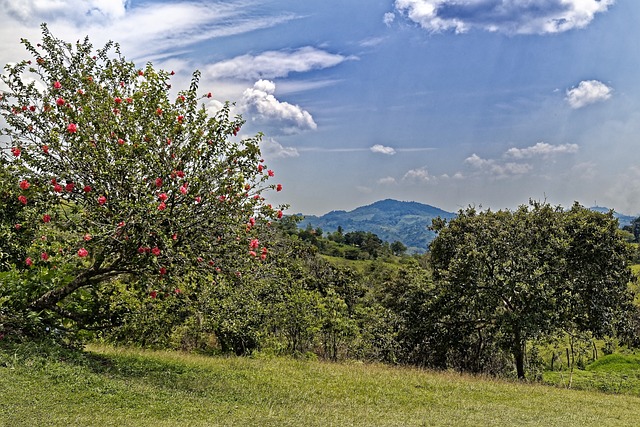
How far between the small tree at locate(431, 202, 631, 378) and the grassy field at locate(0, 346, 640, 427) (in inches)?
131

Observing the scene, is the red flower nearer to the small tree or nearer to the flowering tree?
the flowering tree

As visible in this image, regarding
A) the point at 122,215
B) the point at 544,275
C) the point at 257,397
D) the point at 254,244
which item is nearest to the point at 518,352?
the point at 544,275

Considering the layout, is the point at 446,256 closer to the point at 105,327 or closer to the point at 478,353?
the point at 478,353

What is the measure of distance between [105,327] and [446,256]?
53.9 ft

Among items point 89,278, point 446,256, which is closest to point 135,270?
point 89,278

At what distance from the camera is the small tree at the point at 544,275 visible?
19359 millimetres


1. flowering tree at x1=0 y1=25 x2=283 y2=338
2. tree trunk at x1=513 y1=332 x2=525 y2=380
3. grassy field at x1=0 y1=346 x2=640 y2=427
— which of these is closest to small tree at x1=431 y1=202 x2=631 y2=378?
tree trunk at x1=513 y1=332 x2=525 y2=380

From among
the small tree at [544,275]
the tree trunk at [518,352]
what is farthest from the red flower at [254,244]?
the tree trunk at [518,352]

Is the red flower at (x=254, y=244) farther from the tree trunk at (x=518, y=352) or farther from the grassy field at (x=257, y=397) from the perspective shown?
the tree trunk at (x=518, y=352)

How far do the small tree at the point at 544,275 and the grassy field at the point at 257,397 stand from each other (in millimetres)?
3318

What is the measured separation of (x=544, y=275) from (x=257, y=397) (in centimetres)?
1350

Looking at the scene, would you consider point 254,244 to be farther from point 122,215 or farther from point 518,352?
point 518,352

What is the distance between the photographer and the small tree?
63.5ft

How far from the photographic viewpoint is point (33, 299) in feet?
40.0
